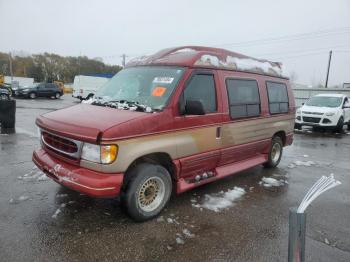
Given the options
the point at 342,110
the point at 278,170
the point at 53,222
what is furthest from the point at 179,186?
the point at 342,110

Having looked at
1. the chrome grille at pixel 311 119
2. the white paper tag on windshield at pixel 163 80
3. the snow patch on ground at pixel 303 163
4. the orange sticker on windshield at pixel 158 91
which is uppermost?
the white paper tag on windshield at pixel 163 80

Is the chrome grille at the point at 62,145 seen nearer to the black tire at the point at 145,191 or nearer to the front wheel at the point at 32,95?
the black tire at the point at 145,191

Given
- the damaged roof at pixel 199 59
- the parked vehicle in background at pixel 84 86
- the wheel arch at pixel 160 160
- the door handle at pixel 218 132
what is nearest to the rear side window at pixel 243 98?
the damaged roof at pixel 199 59

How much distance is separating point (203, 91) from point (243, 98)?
3.80 ft

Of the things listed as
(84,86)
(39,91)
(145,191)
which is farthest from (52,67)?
(145,191)

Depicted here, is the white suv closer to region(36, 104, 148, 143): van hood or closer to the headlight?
region(36, 104, 148, 143): van hood

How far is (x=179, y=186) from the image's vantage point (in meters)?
4.35

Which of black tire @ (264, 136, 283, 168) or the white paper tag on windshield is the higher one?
the white paper tag on windshield

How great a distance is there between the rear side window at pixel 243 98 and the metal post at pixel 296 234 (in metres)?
3.05

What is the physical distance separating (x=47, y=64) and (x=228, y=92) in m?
92.2

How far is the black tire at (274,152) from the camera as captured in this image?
22.2 feet

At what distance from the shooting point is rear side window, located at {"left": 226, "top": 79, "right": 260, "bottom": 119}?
5.13m

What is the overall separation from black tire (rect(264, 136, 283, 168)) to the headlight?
424cm

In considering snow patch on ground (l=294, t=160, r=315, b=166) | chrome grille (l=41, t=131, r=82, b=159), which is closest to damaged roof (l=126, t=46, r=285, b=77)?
chrome grille (l=41, t=131, r=82, b=159)
